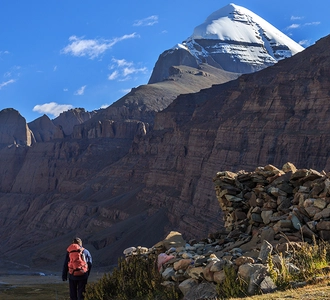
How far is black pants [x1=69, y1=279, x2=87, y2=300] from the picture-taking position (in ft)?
50.7

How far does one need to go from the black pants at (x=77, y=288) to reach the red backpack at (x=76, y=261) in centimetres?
33

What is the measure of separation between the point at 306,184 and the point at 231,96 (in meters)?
86.3

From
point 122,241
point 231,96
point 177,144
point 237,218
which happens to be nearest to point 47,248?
point 122,241

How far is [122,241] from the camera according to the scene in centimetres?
8856

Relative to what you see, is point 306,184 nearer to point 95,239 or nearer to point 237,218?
point 237,218

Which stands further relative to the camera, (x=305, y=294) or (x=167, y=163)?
(x=167, y=163)

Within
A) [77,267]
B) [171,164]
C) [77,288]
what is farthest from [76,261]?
[171,164]

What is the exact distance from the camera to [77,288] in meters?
15.6

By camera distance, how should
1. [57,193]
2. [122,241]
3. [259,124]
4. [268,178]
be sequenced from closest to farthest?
[268,178], [259,124], [122,241], [57,193]

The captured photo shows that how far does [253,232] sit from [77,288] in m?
5.05

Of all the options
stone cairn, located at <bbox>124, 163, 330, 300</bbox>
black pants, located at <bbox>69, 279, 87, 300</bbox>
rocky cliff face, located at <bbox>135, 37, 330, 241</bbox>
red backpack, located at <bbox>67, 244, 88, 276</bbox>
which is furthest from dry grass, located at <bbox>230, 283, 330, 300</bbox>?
rocky cliff face, located at <bbox>135, 37, 330, 241</bbox>

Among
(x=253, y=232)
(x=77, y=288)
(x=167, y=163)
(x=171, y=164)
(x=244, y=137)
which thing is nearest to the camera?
(x=77, y=288)

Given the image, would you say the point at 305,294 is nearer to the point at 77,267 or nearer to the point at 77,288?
the point at 77,267

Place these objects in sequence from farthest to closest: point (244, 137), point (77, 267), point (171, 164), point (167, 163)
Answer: point (167, 163), point (171, 164), point (244, 137), point (77, 267)
